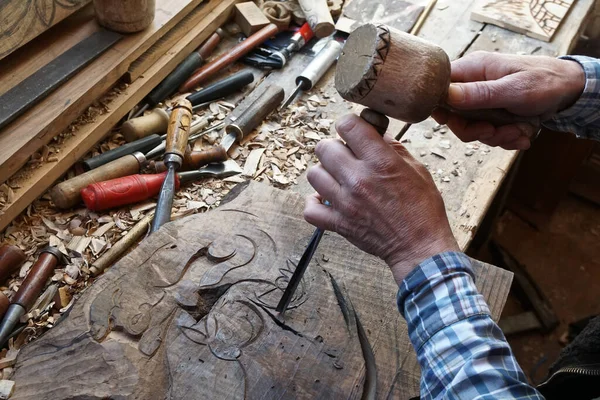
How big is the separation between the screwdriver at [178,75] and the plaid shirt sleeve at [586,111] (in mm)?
1459

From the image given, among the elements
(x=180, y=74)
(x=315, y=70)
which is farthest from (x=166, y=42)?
(x=315, y=70)

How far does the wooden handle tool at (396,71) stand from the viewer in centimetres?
104

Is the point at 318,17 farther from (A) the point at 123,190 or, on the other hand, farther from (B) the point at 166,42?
(A) the point at 123,190

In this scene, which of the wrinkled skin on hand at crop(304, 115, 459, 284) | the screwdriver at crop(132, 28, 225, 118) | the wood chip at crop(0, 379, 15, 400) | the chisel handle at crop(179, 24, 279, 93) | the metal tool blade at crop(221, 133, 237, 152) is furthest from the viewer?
the chisel handle at crop(179, 24, 279, 93)

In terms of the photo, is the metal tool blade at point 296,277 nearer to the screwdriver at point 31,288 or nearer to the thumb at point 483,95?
the thumb at point 483,95

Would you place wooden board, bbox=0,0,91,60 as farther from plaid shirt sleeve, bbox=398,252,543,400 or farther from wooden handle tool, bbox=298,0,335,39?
plaid shirt sleeve, bbox=398,252,543,400

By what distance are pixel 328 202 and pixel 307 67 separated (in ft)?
4.12

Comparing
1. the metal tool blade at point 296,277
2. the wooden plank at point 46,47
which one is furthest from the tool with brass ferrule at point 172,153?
the metal tool blade at point 296,277

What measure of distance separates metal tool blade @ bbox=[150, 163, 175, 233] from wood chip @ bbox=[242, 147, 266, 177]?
293 mm

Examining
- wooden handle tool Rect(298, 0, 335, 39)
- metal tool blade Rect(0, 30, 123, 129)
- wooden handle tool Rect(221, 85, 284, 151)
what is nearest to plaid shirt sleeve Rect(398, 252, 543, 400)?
wooden handle tool Rect(221, 85, 284, 151)

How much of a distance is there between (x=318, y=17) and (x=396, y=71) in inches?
63.0

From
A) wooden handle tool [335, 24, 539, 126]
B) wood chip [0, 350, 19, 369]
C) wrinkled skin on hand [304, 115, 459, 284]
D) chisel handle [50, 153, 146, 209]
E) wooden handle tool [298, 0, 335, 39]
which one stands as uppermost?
wooden handle tool [335, 24, 539, 126]

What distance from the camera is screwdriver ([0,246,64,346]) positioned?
1.58 metres

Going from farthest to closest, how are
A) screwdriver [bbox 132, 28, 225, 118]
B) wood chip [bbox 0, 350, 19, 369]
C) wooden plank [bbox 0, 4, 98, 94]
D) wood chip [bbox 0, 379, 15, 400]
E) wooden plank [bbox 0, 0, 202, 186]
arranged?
screwdriver [bbox 132, 28, 225, 118], wooden plank [bbox 0, 4, 98, 94], wooden plank [bbox 0, 0, 202, 186], wood chip [bbox 0, 350, 19, 369], wood chip [bbox 0, 379, 15, 400]
